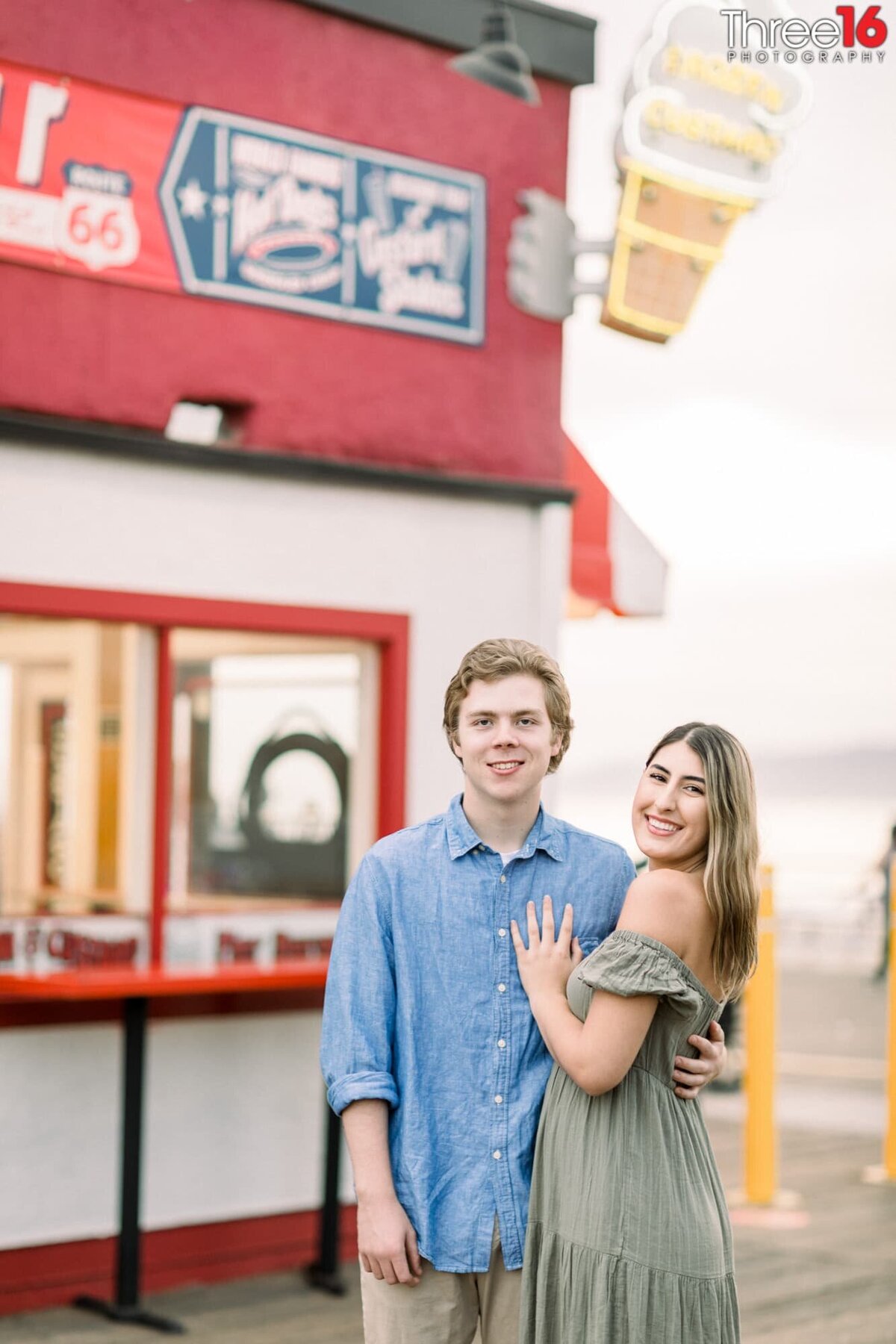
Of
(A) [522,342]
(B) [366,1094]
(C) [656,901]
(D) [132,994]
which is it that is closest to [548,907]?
(C) [656,901]

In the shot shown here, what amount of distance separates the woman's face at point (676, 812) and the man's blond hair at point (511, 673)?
19cm

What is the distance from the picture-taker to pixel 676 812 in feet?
9.75

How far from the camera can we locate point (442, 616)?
717 centimetres

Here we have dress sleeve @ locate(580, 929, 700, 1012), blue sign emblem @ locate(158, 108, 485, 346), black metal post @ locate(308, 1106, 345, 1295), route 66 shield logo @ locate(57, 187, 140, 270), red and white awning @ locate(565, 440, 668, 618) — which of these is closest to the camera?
dress sleeve @ locate(580, 929, 700, 1012)

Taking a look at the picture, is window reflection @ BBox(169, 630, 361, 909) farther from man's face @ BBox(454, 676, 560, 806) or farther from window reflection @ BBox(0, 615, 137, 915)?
man's face @ BBox(454, 676, 560, 806)

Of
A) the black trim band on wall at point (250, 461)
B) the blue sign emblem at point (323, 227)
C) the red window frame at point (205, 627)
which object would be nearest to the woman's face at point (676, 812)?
the red window frame at point (205, 627)

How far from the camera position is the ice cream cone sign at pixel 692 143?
7.49m

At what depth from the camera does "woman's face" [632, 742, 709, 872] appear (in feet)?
9.70

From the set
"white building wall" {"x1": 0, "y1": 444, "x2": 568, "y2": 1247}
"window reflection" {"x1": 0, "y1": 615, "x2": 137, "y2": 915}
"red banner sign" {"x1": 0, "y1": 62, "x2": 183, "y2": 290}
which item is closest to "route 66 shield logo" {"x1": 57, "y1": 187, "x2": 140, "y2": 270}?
"red banner sign" {"x1": 0, "y1": 62, "x2": 183, "y2": 290}

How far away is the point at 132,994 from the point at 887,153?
32.8ft

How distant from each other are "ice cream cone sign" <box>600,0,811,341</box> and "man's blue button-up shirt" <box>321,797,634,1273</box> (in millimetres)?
5016

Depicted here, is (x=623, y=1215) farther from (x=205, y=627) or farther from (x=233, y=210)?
(x=233, y=210)

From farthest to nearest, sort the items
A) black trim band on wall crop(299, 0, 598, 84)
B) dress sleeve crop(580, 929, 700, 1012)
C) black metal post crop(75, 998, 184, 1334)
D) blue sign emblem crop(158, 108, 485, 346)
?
1. black trim band on wall crop(299, 0, 598, 84)
2. blue sign emblem crop(158, 108, 485, 346)
3. black metal post crop(75, 998, 184, 1334)
4. dress sleeve crop(580, 929, 700, 1012)

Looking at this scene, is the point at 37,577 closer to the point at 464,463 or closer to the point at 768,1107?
the point at 464,463
